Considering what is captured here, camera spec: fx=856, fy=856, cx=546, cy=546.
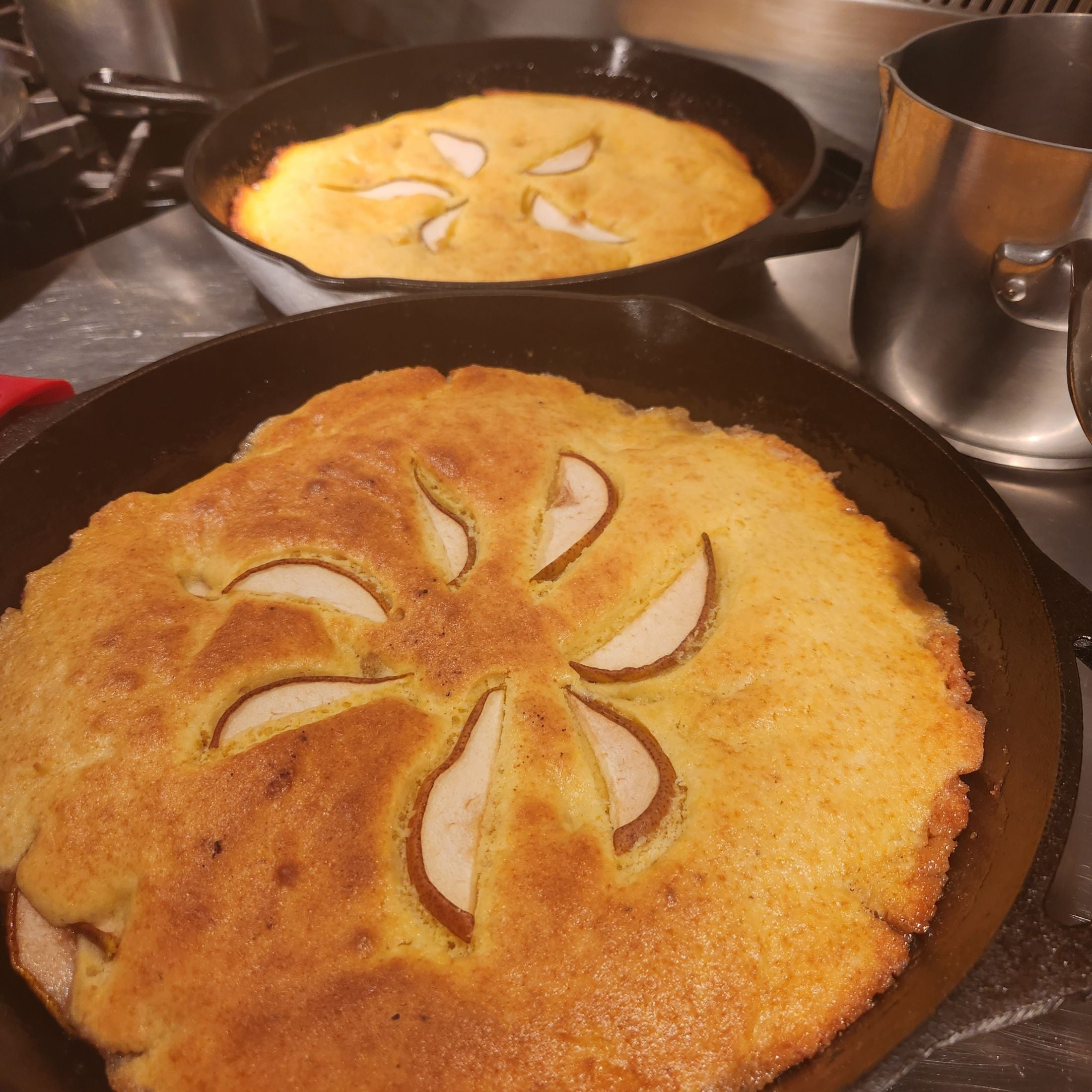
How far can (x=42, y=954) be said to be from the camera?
1123 millimetres

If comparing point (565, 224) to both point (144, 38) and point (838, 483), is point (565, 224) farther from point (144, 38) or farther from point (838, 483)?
point (144, 38)

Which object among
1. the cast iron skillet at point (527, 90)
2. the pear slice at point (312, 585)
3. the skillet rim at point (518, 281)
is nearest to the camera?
the pear slice at point (312, 585)

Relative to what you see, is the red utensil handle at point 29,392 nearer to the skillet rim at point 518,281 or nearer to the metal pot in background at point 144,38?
the skillet rim at point 518,281

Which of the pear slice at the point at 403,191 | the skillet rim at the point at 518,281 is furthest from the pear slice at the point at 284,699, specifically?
the pear slice at the point at 403,191

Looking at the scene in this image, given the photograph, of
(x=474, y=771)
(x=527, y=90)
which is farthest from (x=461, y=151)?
(x=474, y=771)

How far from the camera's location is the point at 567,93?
10.2ft

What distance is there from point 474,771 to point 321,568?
→ 476 millimetres

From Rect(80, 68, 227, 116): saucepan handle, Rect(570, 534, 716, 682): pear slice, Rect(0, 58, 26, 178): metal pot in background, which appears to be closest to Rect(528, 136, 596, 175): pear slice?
Rect(80, 68, 227, 116): saucepan handle

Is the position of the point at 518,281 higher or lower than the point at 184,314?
higher

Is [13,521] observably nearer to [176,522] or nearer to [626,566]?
[176,522]

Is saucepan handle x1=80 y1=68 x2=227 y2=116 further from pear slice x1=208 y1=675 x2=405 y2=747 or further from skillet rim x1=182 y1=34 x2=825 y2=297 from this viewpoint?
pear slice x1=208 y1=675 x2=405 y2=747

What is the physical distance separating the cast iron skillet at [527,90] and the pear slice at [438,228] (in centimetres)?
49

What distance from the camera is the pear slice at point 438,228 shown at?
2.41 m

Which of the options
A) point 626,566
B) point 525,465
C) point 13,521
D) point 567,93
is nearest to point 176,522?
point 13,521
